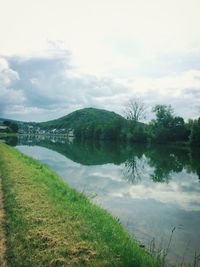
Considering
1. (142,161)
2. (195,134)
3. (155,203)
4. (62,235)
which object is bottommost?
(155,203)

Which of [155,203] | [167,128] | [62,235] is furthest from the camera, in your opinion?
[167,128]

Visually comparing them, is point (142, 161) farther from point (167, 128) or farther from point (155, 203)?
point (167, 128)

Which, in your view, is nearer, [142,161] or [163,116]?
[142,161]

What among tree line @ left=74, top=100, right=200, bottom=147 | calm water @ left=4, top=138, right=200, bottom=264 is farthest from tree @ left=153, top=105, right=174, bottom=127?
calm water @ left=4, top=138, right=200, bottom=264

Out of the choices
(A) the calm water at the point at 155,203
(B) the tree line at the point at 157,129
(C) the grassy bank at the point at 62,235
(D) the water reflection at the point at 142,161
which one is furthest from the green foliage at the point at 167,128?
(C) the grassy bank at the point at 62,235

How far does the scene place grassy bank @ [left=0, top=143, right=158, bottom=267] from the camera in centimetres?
940

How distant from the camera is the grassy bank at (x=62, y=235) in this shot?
9398 millimetres

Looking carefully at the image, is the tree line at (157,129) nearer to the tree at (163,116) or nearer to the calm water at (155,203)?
the tree at (163,116)

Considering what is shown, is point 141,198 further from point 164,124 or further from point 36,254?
point 164,124

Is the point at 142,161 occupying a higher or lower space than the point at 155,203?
higher

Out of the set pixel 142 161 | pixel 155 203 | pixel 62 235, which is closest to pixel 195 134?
pixel 142 161

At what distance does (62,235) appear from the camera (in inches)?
442

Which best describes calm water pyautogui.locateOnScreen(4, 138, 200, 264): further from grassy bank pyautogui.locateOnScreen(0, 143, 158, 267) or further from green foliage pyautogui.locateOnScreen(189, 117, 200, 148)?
green foliage pyautogui.locateOnScreen(189, 117, 200, 148)

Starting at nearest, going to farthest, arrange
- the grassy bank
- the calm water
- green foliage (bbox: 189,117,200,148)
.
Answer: the grassy bank → the calm water → green foliage (bbox: 189,117,200,148)
